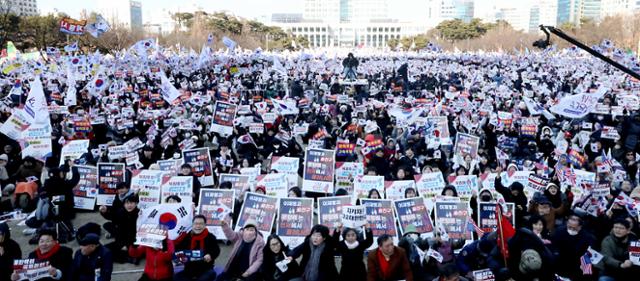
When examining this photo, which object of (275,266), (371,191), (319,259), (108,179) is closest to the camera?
(319,259)

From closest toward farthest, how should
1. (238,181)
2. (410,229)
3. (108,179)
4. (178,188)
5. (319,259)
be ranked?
(319,259) < (410,229) < (178,188) < (238,181) < (108,179)

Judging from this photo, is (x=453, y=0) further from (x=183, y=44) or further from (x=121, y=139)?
(x=121, y=139)

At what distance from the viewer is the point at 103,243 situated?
7.59 meters

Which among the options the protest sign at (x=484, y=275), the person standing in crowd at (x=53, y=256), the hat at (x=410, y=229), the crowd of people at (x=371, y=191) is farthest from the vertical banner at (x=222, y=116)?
the protest sign at (x=484, y=275)

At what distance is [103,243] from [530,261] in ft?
18.2

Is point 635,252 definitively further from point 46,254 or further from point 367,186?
point 46,254

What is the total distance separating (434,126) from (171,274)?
688cm

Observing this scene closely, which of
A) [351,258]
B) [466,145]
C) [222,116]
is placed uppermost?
[222,116]

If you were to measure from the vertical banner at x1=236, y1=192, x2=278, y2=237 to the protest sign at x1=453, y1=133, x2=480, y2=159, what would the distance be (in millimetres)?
4282

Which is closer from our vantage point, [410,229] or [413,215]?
[410,229]

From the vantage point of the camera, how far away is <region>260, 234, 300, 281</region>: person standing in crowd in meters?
5.51

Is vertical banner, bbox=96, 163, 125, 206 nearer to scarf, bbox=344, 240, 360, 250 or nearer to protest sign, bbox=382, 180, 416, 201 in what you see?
protest sign, bbox=382, 180, 416, 201

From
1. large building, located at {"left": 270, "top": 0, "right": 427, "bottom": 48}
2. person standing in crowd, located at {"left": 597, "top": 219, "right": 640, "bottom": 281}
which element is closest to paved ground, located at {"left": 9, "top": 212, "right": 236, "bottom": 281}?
person standing in crowd, located at {"left": 597, "top": 219, "right": 640, "bottom": 281}

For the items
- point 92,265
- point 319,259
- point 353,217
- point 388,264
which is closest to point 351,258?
point 319,259
